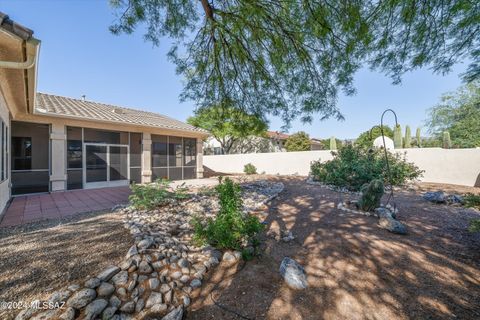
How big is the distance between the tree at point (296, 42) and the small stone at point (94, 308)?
5.07 m

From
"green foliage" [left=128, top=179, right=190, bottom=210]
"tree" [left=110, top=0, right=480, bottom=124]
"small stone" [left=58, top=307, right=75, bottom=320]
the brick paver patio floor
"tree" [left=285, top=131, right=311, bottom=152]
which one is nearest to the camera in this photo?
"small stone" [left=58, top=307, right=75, bottom=320]

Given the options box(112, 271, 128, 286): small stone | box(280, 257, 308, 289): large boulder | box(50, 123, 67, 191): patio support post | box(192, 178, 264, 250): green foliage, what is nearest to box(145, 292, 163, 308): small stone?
box(112, 271, 128, 286): small stone

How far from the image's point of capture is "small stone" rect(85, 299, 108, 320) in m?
1.75

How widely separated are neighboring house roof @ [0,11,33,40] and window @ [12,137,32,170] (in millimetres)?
6872

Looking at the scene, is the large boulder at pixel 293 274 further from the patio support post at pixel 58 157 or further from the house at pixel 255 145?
the house at pixel 255 145

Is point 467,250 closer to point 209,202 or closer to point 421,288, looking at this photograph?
point 421,288

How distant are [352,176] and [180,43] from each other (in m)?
7.67

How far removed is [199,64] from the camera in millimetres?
5703

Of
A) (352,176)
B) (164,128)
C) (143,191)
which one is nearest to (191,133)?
(164,128)

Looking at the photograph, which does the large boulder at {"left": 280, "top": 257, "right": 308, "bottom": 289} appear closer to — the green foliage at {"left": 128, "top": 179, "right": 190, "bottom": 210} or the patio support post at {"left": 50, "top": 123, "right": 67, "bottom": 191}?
the green foliage at {"left": 128, "top": 179, "right": 190, "bottom": 210}

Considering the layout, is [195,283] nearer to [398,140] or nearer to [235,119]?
[235,119]

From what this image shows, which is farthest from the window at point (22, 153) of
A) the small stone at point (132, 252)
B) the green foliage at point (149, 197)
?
the small stone at point (132, 252)

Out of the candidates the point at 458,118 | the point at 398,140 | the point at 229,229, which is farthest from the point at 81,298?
the point at 458,118

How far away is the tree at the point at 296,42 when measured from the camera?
3.45 m
